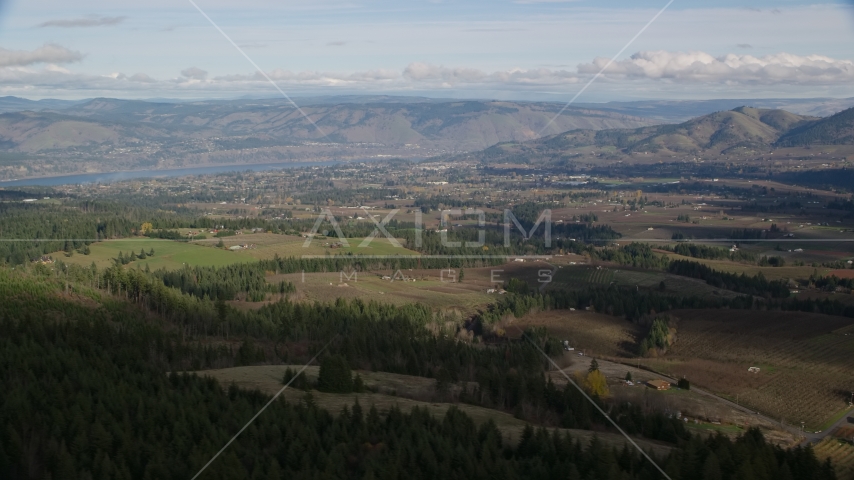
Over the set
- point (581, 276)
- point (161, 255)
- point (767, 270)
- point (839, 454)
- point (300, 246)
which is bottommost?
point (581, 276)

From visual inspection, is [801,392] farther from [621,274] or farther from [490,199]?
[490,199]

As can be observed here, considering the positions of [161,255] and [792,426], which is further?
[161,255]

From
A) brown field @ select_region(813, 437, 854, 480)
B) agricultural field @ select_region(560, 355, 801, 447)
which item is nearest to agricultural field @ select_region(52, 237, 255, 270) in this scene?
agricultural field @ select_region(560, 355, 801, 447)

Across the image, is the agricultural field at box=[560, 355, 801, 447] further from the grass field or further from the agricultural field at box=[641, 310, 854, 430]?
the grass field

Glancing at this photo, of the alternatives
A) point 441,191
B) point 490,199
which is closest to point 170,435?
point 490,199

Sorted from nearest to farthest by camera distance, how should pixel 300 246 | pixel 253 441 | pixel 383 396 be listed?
pixel 253 441 < pixel 383 396 < pixel 300 246

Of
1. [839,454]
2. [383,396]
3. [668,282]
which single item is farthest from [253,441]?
[668,282]

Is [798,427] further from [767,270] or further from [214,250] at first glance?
[214,250]
